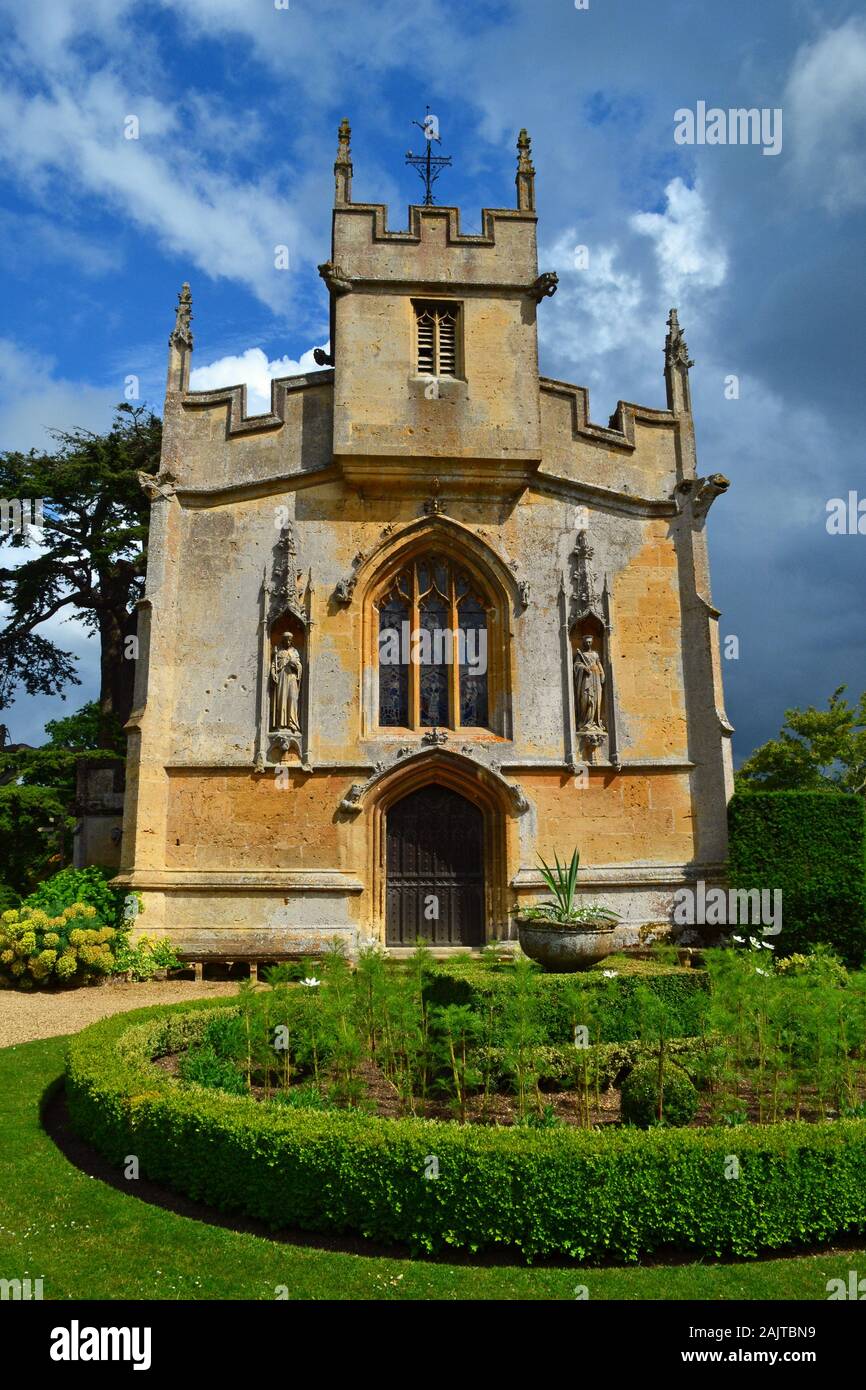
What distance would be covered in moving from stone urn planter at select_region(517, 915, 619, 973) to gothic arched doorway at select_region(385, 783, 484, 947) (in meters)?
6.33

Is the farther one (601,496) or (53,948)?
(601,496)

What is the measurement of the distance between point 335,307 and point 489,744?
8.88 meters

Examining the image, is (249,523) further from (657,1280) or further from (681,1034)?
(657,1280)

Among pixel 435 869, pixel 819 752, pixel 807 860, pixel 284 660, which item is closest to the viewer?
pixel 807 860

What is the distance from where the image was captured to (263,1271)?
5.22m

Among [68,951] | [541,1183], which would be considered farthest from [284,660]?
[541,1183]

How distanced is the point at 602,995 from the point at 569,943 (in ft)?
2.98

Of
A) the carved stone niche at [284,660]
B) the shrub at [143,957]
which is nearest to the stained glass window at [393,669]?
the carved stone niche at [284,660]

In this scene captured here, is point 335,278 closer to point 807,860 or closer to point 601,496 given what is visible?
point 601,496

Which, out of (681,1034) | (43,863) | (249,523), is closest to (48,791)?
(43,863)

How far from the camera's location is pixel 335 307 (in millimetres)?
18094

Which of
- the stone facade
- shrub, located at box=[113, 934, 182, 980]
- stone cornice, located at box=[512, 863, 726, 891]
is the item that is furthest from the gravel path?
stone cornice, located at box=[512, 863, 726, 891]

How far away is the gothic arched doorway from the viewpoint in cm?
1653
